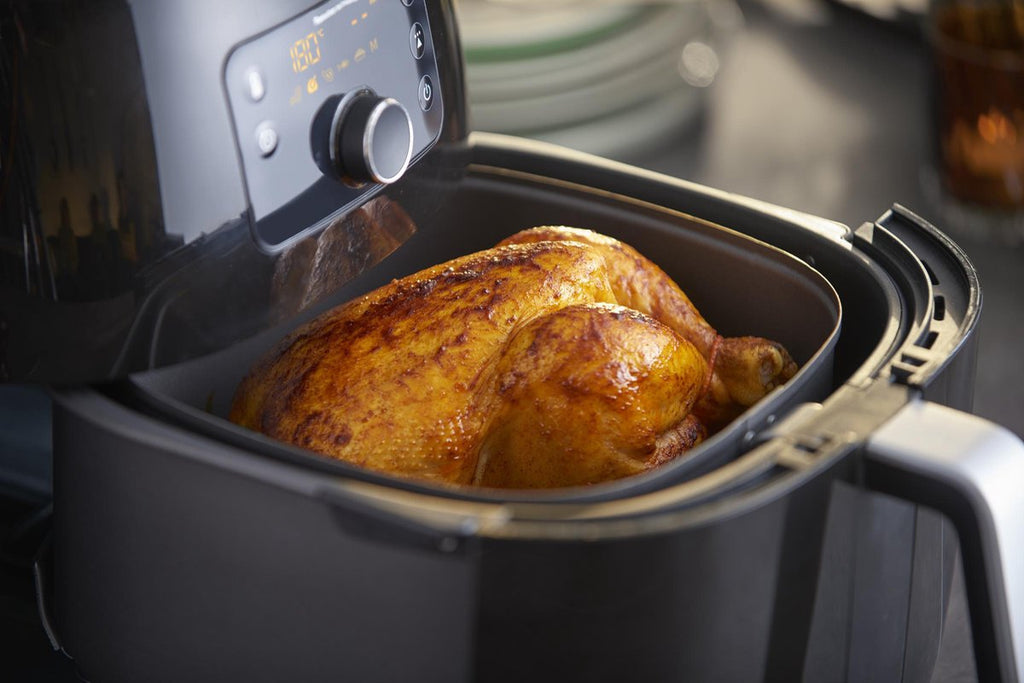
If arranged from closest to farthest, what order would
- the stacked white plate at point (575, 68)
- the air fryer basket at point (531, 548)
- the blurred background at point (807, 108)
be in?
the air fryer basket at point (531, 548) < the blurred background at point (807, 108) < the stacked white plate at point (575, 68)

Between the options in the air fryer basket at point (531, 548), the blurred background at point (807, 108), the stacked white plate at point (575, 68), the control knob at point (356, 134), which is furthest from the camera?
the stacked white plate at point (575, 68)

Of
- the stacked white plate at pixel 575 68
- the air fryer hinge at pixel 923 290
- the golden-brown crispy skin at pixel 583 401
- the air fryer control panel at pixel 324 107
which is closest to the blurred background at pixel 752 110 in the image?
the stacked white plate at pixel 575 68

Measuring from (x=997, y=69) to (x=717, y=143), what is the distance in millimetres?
376

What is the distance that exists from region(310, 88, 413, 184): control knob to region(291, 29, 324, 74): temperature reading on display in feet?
0.07

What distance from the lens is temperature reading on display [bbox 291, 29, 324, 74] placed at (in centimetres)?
57

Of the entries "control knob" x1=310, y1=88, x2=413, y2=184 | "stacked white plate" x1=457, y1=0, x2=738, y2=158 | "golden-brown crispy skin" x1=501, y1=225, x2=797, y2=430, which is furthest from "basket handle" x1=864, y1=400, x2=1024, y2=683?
"stacked white plate" x1=457, y1=0, x2=738, y2=158

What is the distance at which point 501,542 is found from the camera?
47 cm

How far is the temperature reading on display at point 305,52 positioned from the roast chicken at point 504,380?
151 millimetres

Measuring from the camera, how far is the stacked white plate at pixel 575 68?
137cm

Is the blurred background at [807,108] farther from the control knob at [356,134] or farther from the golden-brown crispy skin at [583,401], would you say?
the control knob at [356,134]

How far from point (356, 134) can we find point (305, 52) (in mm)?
44

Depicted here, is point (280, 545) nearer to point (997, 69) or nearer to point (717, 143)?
point (997, 69)

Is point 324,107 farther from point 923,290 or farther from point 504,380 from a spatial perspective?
point 923,290

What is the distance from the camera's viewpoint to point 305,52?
1.89 feet
